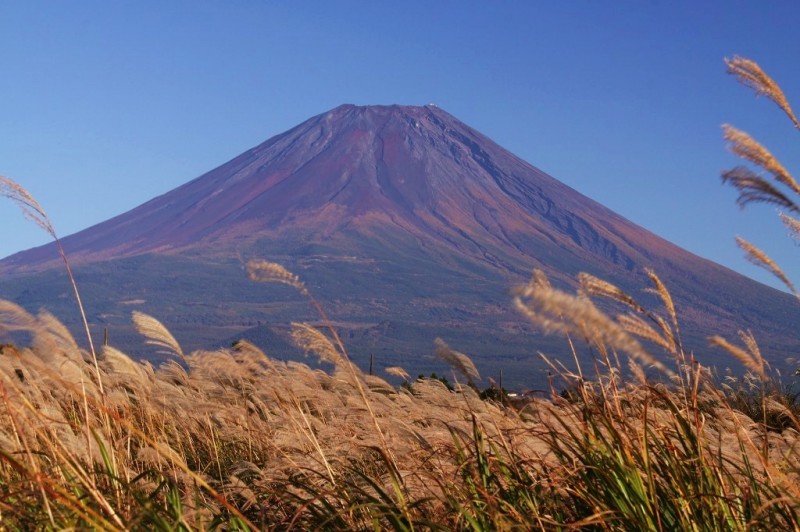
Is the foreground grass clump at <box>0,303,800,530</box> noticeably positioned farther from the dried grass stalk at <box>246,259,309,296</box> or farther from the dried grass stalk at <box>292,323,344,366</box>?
the dried grass stalk at <box>246,259,309,296</box>

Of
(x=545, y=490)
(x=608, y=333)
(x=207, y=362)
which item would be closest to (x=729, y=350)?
(x=545, y=490)

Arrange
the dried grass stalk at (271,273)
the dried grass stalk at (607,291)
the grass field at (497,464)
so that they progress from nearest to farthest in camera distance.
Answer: the grass field at (497,464)
the dried grass stalk at (607,291)
the dried grass stalk at (271,273)

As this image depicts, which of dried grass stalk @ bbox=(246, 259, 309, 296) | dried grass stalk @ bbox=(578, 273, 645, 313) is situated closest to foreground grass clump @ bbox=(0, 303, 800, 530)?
dried grass stalk @ bbox=(578, 273, 645, 313)

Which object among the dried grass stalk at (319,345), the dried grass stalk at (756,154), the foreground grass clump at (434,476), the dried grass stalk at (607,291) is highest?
the dried grass stalk at (756,154)

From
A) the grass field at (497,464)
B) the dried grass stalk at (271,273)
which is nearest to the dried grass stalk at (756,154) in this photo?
the grass field at (497,464)

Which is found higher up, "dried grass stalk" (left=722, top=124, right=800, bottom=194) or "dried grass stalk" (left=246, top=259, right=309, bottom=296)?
"dried grass stalk" (left=722, top=124, right=800, bottom=194)

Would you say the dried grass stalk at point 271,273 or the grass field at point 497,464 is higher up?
the dried grass stalk at point 271,273

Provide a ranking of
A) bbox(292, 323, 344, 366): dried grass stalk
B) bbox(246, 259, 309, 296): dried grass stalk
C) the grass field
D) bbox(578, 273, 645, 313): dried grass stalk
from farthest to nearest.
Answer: bbox(292, 323, 344, 366): dried grass stalk < bbox(246, 259, 309, 296): dried grass stalk < bbox(578, 273, 645, 313): dried grass stalk < the grass field

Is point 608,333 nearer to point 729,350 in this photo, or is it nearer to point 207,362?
point 729,350

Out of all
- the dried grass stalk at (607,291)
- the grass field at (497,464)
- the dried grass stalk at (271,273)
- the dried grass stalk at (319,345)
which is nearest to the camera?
the grass field at (497,464)

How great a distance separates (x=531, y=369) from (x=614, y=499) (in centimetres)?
17590

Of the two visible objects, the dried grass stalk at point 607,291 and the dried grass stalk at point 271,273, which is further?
the dried grass stalk at point 271,273

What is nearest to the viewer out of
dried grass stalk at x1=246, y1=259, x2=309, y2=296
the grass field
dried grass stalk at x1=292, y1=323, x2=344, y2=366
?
the grass field

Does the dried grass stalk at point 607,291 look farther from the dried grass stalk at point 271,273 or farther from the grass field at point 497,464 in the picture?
the dried grass stalk at point 271,273
